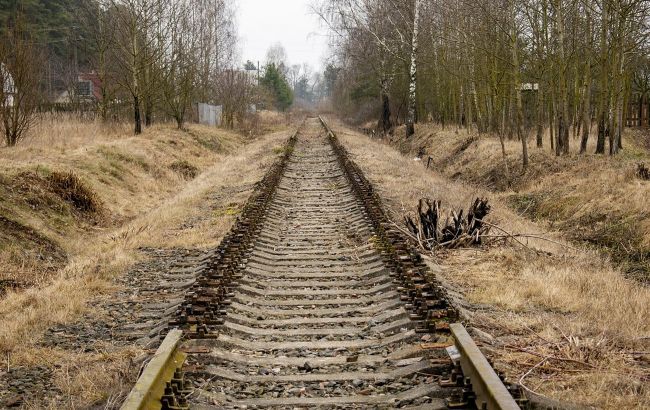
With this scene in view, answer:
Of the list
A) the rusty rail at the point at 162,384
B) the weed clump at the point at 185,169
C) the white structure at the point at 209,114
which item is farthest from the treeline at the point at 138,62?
the rusty rail at the point at 162,384

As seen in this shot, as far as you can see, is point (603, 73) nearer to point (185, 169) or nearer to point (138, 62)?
point (185, 169)

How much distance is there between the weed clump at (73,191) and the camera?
1226 cm

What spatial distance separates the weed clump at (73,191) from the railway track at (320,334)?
15.1 ft

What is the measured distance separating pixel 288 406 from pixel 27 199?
8370 mm

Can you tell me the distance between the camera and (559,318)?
19.0 feet

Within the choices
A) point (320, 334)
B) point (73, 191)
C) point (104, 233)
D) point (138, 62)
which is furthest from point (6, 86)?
point (320, 334)

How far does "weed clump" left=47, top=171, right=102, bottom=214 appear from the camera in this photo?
12.3 meters

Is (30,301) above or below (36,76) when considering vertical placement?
below

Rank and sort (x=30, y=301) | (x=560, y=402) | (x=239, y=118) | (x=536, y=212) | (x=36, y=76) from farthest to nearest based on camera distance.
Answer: (x=239, y=118) < (x=36, y=76) < (x=536, y=212) < (x=30, y=301) < (x=560, y=402)

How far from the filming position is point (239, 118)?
4347cm

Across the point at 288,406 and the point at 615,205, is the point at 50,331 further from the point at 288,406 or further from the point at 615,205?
the point at 615,205

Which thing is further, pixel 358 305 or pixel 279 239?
pixel 279 239

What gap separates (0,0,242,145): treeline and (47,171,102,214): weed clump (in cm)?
453

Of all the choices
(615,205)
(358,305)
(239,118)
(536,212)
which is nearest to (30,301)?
(358,305)
